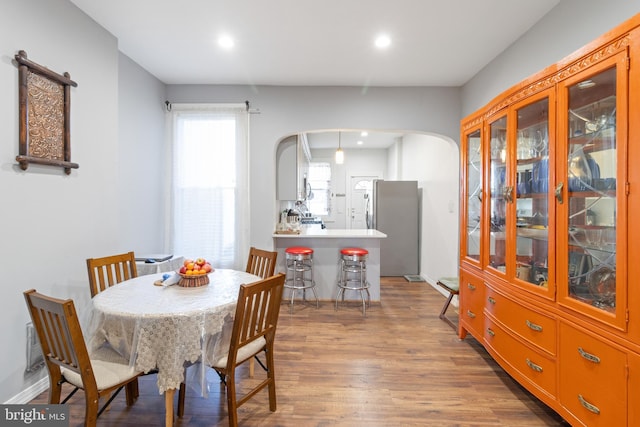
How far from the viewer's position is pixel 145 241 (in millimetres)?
3480

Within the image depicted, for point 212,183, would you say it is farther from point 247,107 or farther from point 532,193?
point 532,193

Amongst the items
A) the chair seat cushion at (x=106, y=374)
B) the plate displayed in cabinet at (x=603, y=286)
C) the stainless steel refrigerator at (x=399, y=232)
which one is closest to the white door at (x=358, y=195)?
the stainless steel refrigerator at (x=399, y=232)

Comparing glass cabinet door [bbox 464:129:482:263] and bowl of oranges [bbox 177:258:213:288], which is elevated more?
glass cabinet door [bbox 464:129:482:263]

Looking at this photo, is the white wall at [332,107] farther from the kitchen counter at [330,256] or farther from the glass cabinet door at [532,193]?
the glass cabinet door at [532,193]

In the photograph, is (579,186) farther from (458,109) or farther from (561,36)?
(458,109)

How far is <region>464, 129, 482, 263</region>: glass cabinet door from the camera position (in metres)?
2.81

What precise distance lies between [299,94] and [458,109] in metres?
1.99

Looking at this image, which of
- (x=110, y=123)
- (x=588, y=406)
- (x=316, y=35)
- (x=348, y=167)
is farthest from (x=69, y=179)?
(x=348, y=167)

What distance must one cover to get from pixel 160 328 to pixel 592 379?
7.13 ft

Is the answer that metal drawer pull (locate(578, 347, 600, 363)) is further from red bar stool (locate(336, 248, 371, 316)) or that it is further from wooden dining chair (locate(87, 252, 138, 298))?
wooden dining chair (locate(87, 252, 138, 298))

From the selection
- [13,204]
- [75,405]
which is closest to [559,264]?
[75,405]

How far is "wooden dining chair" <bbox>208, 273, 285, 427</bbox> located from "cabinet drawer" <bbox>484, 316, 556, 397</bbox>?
1.62 m

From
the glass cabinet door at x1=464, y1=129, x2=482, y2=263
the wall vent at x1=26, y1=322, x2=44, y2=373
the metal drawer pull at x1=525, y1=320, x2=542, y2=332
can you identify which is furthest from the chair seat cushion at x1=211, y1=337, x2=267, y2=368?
the glass cabinet door at x1=464, y1=129, x2=482, y2=263

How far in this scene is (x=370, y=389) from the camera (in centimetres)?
221
